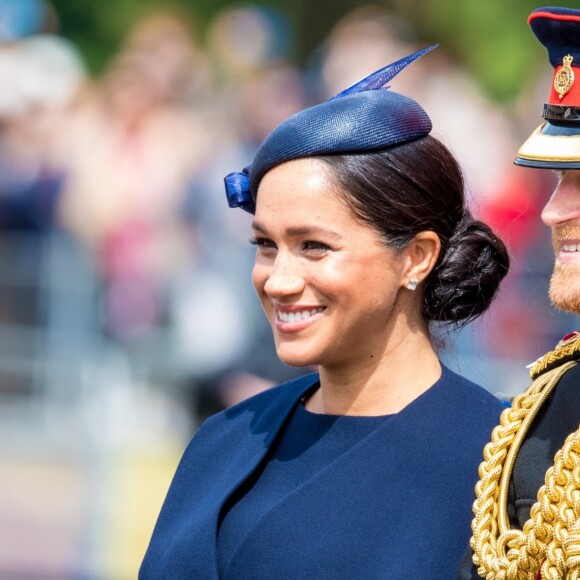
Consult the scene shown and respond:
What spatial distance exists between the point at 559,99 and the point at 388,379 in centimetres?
80

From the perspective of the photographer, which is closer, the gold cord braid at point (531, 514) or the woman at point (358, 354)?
the gold cord braid at point (531, 514)

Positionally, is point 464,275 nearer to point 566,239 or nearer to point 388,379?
point 388,379

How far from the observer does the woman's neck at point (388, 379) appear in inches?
120

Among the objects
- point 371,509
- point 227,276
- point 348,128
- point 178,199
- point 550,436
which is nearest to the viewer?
point 550,436

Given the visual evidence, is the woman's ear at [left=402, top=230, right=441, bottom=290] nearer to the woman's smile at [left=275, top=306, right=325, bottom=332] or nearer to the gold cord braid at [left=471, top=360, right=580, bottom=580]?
the woman's smile at [left=275, top=306, right=325, bottom=332]

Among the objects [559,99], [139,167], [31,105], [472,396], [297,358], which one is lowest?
[139,167]

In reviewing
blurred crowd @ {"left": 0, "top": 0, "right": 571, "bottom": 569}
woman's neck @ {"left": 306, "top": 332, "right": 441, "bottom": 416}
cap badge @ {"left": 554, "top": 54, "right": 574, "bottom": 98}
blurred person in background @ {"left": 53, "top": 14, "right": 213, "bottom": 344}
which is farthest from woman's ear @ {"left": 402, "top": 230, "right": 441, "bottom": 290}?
blurred person in background @ {"left": 53, "top": 14, "right": 213, "bottom": 344}

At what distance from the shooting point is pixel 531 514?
8.07ft

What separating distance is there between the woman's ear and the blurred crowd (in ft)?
10.2

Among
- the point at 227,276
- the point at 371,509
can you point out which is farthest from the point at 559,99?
the point at 227,276

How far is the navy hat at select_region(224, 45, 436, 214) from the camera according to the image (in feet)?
9.75

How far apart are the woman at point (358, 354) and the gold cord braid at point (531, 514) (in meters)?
0.22

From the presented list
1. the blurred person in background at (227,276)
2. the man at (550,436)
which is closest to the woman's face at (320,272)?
the man at (550,436)

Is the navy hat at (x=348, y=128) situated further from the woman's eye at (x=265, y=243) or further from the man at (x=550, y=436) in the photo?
the man at (x=550, y=436)
